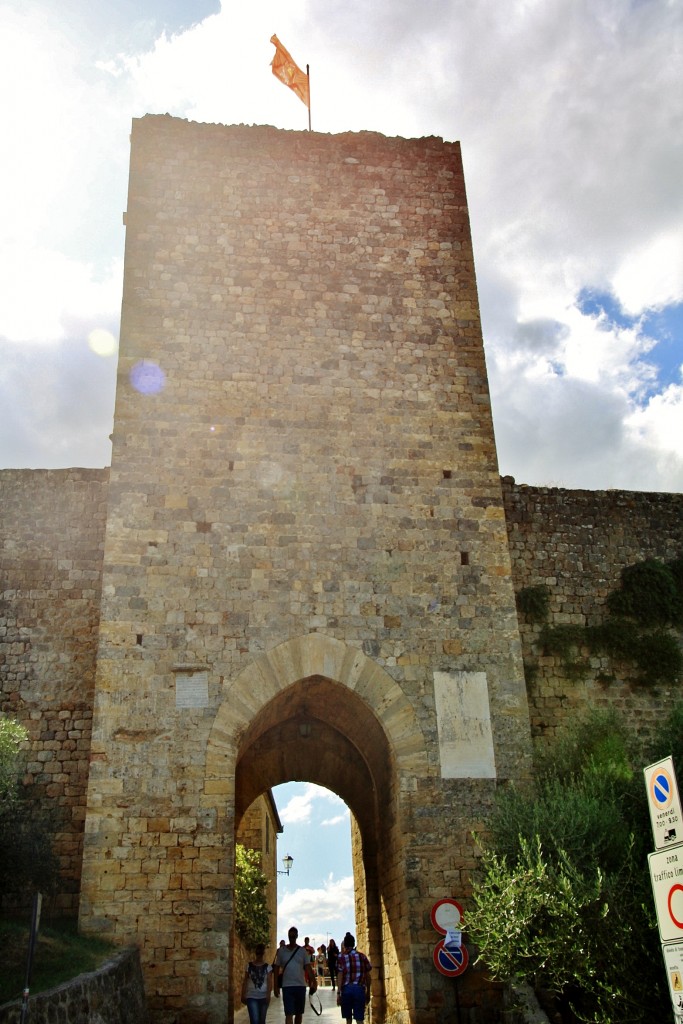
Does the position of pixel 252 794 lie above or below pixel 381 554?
below

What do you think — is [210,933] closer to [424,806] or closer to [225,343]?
[424,806]

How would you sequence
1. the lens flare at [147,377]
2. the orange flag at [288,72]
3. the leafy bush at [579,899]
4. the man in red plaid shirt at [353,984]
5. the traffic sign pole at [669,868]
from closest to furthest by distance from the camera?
the traffic sign pole at [669,868], the leafy bush at [579,899], the man in red plaid shirt at [353,984], the lens flare at [147,377], the orange flag at [288,72]

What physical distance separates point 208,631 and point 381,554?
2.19 meters

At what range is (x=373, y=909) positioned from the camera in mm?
11781

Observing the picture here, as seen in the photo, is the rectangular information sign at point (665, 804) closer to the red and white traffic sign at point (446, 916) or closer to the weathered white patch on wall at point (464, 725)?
the red and white traffic sign at point (446, 916)

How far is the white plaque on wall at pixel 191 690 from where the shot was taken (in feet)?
31.4

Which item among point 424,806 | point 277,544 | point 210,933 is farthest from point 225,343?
point 210,933

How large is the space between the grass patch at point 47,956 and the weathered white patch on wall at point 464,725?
12.5 ft

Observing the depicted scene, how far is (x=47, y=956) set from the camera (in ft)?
25.2

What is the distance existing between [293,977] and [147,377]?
708 cm

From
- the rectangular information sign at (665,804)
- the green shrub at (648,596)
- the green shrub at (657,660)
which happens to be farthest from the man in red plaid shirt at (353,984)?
the rectangular information sign at (665,804)

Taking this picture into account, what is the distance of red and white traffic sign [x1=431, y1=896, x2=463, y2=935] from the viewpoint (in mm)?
8812

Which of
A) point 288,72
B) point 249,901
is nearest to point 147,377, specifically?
point 288,72

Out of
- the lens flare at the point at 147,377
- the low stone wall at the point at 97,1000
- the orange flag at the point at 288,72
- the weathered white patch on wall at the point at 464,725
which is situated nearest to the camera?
the low stone wall at the point at 97,1000
